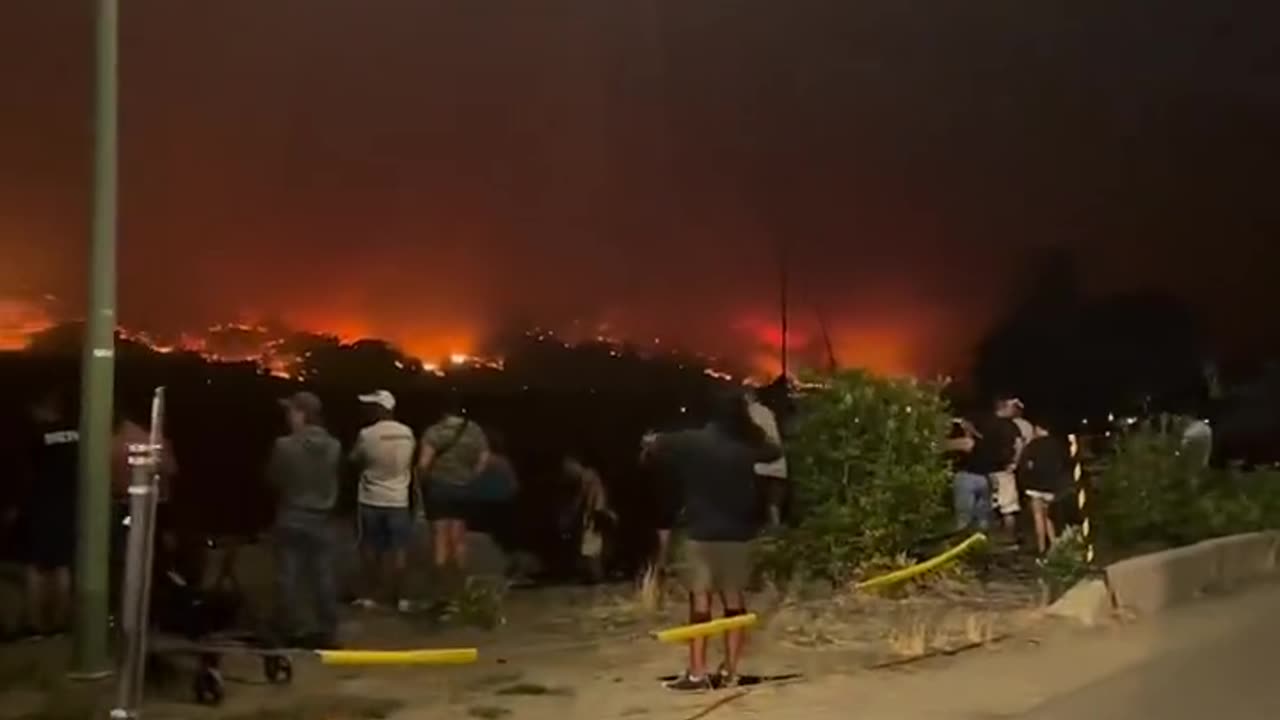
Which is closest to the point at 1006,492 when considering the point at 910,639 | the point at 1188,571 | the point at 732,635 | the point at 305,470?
the point at 1188,571

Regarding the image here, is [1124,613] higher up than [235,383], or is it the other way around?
[235,383]

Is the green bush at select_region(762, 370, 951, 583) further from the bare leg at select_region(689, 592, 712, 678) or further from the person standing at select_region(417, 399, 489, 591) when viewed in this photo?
the bare leg at select_region(689, 592, 712, 678)

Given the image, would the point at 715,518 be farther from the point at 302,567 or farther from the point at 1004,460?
the point at 1004,460

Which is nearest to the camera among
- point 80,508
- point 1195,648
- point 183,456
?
point 80,508

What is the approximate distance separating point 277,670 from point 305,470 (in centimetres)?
124

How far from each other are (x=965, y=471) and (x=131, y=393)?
25.7ft

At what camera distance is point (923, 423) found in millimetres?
14812

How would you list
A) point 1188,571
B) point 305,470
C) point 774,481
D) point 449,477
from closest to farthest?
point 305,470
point 449,477
point 1188,571
point 774,481

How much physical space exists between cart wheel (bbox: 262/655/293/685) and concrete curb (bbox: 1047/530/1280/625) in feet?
18.5

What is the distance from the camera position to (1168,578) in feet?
43.9

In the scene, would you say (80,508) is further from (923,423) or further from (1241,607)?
(1241,607)

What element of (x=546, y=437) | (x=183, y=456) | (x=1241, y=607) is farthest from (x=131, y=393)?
(x=1241, y=607)

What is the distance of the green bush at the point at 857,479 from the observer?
567 inches

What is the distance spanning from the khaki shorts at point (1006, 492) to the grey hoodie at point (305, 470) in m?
8.15
